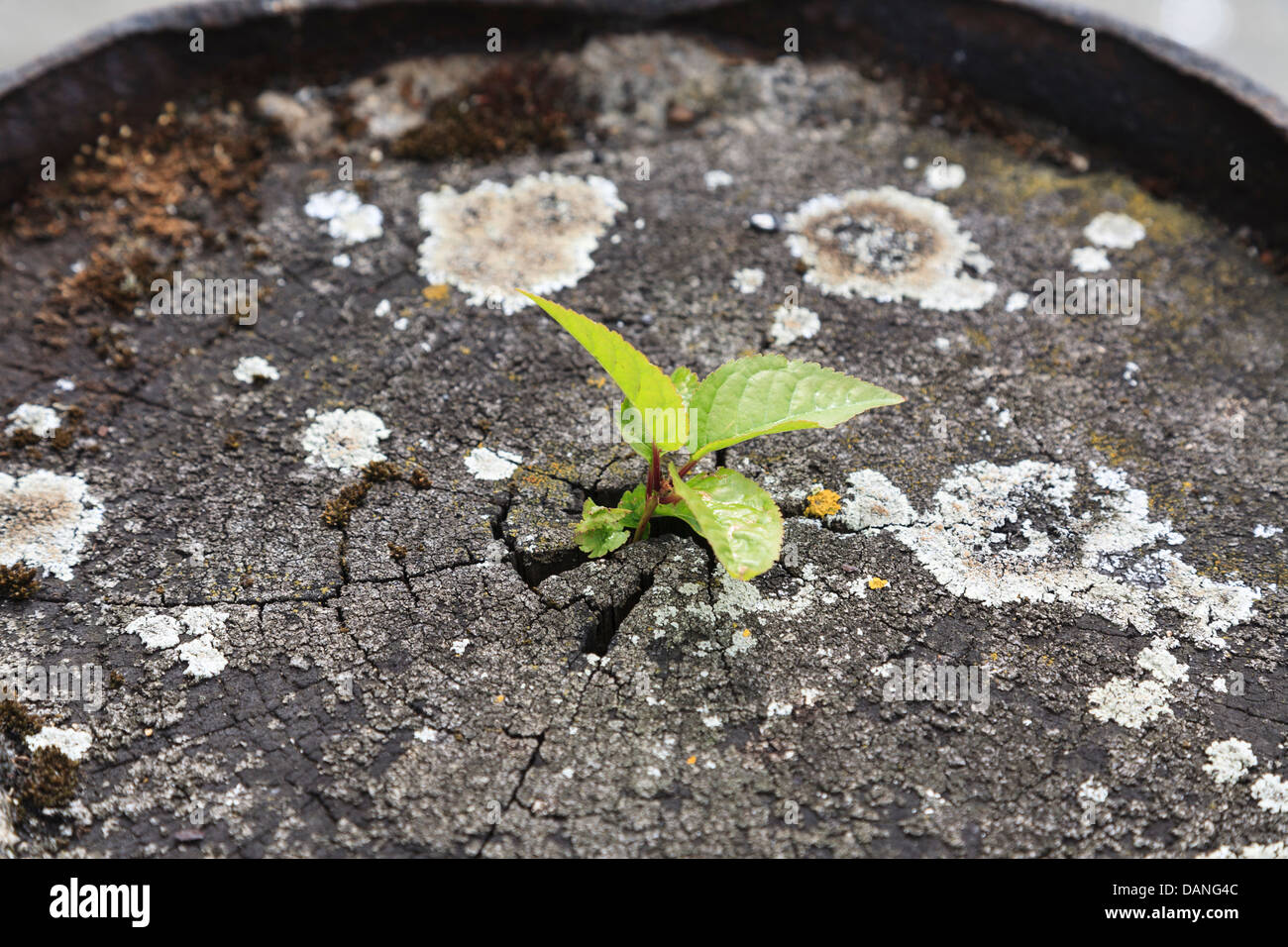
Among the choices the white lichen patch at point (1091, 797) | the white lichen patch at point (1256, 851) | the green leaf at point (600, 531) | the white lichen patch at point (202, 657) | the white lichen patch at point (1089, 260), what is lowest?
the white lichen patch at point (1256, 851)

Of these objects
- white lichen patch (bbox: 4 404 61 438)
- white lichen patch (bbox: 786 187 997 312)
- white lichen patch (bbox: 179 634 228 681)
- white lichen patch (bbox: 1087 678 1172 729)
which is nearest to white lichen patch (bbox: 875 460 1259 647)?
white lichen patch (bbox: 1087 678 1172 729)

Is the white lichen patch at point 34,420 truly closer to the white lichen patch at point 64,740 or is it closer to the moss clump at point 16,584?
the moss clump at point 16,584

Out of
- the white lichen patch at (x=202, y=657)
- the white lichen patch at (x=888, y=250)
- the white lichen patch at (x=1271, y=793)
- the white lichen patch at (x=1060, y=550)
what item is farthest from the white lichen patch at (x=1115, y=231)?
the white lichen patch at (x=202, y=657)

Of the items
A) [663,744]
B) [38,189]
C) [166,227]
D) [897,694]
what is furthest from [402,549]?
[38,189]

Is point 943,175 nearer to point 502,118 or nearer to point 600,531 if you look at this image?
point 502,118

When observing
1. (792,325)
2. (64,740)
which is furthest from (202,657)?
(792,325)

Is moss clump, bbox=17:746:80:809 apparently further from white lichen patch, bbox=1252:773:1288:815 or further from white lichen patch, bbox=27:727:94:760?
white lichen patch, bbox=1252:773:1288:815

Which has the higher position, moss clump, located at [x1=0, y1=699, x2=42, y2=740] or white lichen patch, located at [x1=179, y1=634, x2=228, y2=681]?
white lichen patch, located at [x1=179, y1=634, x2=228, y2=681]
